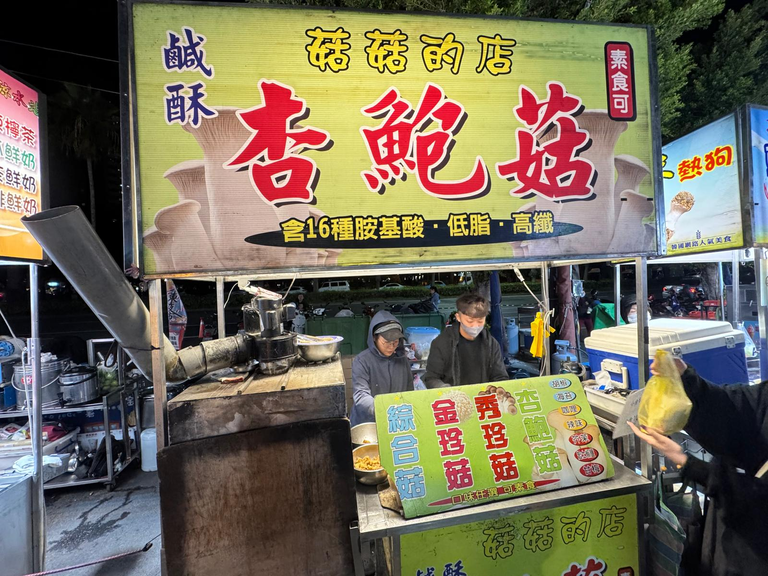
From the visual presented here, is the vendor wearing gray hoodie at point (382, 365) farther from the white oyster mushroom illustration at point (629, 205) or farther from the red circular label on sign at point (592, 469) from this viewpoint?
the white oyster mushroom illustration at point (629, 205)

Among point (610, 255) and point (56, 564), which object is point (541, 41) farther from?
point (56, 564)

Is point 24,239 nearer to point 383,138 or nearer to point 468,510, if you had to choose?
point 383,138

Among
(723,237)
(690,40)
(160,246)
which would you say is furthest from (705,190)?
(690,40)

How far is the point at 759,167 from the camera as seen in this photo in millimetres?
3586

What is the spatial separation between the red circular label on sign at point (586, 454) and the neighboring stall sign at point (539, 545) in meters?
0.25

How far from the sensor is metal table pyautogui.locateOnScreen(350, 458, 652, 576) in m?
1.86

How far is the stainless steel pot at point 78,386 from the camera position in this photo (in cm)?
502

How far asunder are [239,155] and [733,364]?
16.1 feet

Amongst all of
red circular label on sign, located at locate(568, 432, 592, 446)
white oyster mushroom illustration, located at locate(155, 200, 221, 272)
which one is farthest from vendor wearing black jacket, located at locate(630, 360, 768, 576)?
white oyster mushroom illustration, located at locate(155, 200, 221, 272)

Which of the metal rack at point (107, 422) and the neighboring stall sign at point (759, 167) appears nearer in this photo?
the neighboring stall sign at point (759, 167)

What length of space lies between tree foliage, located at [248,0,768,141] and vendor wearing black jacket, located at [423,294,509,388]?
5934 mm

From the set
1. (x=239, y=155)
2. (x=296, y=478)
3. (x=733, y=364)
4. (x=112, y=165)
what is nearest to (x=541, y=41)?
(x=239, y=155)

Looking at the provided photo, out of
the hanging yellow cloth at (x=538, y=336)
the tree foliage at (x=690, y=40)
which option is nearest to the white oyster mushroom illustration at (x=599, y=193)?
the hanging yellow cloth at (x=538, y=336)

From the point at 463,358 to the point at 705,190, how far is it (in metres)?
3.47
